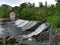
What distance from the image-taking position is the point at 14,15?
33.4m

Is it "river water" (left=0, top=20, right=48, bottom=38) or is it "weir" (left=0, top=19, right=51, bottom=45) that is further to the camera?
"river water" (left=0, top=20, right=48, bottom=38)

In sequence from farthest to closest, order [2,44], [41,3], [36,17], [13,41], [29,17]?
[41,3], [29,17], [36,17], [13,41], [2,44]

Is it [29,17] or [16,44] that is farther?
[29,17]

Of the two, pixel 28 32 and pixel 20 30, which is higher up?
pixel 28 32

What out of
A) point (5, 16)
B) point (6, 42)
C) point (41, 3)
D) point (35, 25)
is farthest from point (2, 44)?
point (5, 16)

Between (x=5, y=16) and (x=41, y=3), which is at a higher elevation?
(x=41, y=3)

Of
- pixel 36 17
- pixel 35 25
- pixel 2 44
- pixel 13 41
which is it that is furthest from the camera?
pixel 36 17

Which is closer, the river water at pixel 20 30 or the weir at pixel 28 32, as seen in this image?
the weir at pixel 28 32

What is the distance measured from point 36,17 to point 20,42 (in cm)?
1280

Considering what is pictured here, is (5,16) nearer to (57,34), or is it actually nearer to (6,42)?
(6,42)

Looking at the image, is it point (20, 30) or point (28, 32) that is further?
point (20, 30)

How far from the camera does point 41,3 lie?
33000 mm

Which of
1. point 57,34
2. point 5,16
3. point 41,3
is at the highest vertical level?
point 57,34

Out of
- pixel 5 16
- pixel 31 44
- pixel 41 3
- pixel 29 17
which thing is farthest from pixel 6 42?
pixel 5 16
